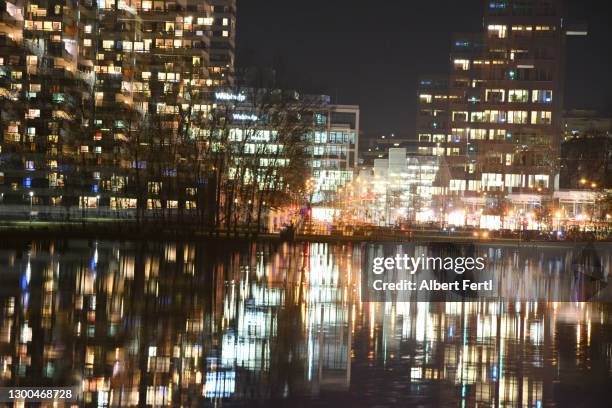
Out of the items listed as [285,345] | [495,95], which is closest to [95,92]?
[495,95]

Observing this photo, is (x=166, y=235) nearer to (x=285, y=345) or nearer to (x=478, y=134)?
(x=285, y=345)

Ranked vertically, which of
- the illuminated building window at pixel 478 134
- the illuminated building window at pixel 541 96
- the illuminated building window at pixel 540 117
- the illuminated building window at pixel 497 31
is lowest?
the illuminated building window at pixel 478 134

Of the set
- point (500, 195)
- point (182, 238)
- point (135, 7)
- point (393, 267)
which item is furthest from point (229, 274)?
point (135, 7)

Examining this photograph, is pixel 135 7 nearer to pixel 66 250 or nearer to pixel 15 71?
pixel 15 71

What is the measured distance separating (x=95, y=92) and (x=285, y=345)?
102862 mm

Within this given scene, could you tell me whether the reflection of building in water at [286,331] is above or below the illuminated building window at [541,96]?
below

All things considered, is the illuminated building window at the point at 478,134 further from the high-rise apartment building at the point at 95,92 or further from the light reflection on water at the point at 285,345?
the light reflection on water at the point at 285,345

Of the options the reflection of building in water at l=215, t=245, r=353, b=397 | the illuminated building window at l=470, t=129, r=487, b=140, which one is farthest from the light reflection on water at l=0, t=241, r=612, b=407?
the illuminated building window at l=470, t=129, r=487, b=140

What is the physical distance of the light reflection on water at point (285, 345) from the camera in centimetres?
1381

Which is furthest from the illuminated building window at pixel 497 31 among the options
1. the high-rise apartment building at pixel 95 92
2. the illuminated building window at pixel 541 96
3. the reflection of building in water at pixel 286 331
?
the reflection of building in water at pixel 286 331

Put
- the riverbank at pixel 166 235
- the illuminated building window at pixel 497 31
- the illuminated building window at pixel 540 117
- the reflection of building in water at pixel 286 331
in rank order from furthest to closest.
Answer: the illuminated building window at pixel 497 31
the illuminated building window at pixel 540 117
the riverbank at pixel 166 235
the reflection of building in water at pixel 286 331

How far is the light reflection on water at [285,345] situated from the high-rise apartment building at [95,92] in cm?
4985

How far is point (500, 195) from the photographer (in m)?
139

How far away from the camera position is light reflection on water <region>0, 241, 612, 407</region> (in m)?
13.8
